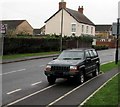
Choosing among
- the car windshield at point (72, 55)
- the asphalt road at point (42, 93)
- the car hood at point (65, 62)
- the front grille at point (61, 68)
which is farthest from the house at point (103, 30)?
the asphalt road at point (42, 93)

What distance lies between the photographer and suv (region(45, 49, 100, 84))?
1476cm

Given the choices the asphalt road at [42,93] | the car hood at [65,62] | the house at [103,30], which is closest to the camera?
the asphalt road at [42,93]

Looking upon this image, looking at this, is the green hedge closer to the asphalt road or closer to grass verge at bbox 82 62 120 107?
the asphalt road

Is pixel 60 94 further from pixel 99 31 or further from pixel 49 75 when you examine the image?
pixel 99 31

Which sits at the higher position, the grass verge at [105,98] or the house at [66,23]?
the house at [66,23]

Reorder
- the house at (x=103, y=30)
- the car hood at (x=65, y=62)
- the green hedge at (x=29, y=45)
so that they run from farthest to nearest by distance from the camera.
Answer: the house at (x=103, y=30), the green hedge at (x=29, y=45), the car hood at (x=65, y=62)

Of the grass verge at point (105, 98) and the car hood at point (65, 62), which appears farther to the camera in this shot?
the car hood at point (65, 62)

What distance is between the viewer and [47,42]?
4959 centimetres

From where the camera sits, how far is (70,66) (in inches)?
581

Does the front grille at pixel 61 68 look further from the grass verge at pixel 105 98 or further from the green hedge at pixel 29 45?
the green hedge at pixel 29 45

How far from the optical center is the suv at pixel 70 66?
1476 centimetres

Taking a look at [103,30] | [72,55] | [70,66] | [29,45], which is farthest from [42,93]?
[103,30]

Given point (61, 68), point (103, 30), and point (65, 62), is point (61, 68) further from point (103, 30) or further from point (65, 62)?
point (103, 30)

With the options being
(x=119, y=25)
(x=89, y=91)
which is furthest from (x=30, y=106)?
(x=119, y=25)
